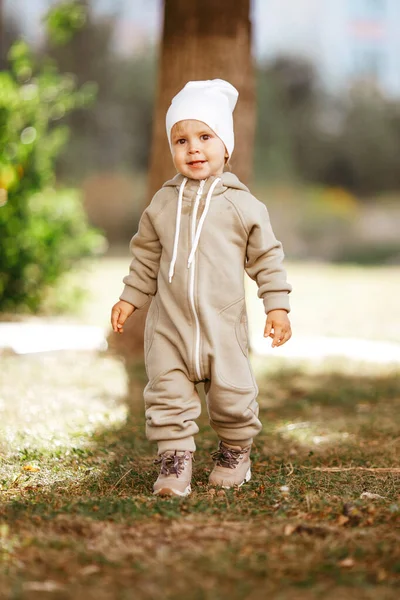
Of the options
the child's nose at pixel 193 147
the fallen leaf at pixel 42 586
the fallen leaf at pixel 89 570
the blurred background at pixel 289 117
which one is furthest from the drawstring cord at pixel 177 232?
the blurred background at pixel 289 117

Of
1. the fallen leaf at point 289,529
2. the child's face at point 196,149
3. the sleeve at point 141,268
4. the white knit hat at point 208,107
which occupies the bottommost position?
the fallen leaf at point 289,529

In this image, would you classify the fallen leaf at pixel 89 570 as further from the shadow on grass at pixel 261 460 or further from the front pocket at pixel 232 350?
the front pocket at pixel 232 350

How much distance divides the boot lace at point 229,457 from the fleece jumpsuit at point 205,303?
0.07 metres

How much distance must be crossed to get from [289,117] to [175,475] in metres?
21.6

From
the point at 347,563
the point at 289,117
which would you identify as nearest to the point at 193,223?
the point at 347,563

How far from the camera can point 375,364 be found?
22.3 feet

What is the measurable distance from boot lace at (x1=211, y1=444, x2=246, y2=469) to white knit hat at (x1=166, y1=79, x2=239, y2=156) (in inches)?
49.1

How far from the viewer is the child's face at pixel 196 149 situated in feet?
11.4

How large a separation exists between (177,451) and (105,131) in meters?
20.0

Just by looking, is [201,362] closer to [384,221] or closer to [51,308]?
[51,308]

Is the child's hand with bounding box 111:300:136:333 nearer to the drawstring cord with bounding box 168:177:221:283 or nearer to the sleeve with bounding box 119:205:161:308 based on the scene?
the sleeve with bounding box 119:205:161:308

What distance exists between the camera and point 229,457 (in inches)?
141

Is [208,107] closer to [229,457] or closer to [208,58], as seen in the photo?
[229,457]

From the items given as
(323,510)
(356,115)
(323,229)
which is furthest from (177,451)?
(356,115)
